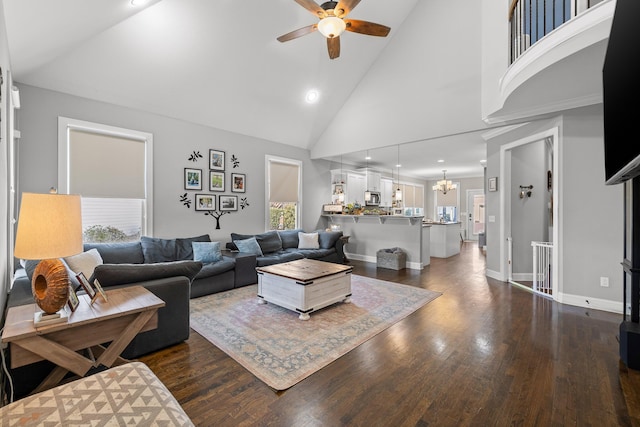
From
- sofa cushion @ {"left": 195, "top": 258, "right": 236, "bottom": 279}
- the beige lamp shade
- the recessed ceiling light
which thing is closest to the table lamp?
the beige lamp shade

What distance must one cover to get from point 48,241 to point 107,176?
3337mm

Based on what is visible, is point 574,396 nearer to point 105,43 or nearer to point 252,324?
point 252,324

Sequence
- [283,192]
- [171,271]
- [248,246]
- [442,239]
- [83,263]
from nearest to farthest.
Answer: [171,271]
[83,263]
[248,246]
[283,192]
[442,239]

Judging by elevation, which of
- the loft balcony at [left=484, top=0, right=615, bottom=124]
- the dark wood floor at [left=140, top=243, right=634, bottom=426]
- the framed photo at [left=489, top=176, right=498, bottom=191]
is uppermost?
the loft balcony at [left=484, top=0, right=615, bottom=124]

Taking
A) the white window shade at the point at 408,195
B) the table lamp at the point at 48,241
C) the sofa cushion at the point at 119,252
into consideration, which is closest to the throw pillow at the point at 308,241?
the sofa cushion at the point at 119,252

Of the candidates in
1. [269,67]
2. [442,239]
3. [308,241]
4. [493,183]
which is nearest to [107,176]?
[269,67]

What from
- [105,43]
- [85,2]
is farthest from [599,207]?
[105,43]

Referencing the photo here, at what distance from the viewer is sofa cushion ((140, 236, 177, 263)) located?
438cm

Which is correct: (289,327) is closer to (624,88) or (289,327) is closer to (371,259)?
(624,88)

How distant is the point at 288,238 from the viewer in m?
6.45

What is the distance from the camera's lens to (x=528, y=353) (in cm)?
255

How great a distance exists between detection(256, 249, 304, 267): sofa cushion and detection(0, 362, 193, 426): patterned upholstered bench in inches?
146

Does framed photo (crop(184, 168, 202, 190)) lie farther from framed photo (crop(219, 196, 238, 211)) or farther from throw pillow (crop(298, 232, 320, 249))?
throw pillow (crop(298, 232, 320, 249))

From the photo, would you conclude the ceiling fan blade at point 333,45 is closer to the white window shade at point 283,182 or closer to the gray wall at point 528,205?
the white window shade at point 283,182
